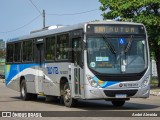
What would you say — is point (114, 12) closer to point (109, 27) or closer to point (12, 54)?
point (12, 54)

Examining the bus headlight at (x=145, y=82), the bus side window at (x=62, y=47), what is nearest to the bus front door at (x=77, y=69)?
the bus side window at (x=62, y=47)

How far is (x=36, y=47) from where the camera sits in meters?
22.4

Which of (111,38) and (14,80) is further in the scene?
(14,80)

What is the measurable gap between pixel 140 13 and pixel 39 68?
12.3m

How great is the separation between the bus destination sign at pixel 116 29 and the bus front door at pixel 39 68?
4343 millimetres

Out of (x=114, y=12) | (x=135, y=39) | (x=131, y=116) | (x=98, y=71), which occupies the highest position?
(x=114, y=12)

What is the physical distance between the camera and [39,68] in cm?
2198

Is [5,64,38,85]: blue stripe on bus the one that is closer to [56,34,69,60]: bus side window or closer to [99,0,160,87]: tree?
[56,34,69,60]: bus side window

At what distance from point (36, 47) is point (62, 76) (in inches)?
134

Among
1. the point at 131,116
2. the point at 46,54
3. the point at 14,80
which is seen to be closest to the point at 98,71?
the point at 131,116

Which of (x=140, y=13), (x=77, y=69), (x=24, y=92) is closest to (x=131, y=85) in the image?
(x=77, y=69)

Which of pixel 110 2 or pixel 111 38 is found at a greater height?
pixel 110 2

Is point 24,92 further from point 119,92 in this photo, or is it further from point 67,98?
Result: point 119,92

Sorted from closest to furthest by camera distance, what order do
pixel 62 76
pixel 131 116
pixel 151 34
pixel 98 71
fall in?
pixel 131 116 < pixel 98 71 < pixel 62 76 < pixel 151 34
